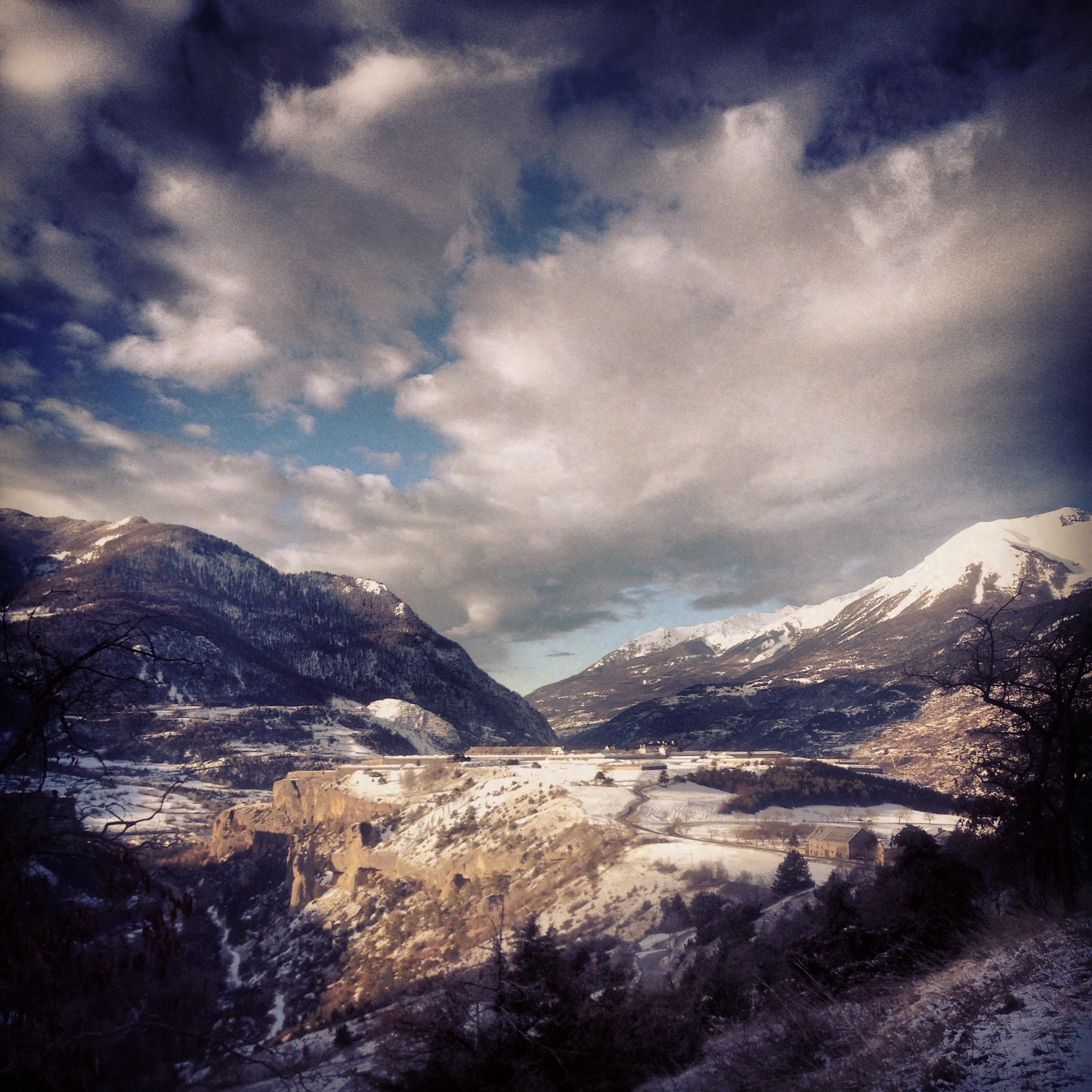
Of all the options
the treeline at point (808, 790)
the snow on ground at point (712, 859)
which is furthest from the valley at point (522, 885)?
the treeline at point (808, 790)

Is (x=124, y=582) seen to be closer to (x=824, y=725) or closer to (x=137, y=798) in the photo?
(x=137, y=798)

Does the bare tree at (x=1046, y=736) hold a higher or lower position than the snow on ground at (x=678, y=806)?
higher

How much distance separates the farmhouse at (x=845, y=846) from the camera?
3072 cm

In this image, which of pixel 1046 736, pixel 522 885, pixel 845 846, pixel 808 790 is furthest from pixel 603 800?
pixel 1046 736

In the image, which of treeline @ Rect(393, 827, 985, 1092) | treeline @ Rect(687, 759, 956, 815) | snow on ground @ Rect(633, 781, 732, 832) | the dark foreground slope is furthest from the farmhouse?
the dark foreground slope

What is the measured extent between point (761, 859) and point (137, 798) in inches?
2969

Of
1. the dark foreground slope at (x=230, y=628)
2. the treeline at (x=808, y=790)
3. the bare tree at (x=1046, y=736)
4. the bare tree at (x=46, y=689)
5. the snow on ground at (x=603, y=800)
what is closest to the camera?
the bare tree at (x=46, y=689)

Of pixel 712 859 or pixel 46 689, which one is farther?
pixel 712 859

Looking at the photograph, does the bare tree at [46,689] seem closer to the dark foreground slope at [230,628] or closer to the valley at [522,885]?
the valley at [522,885]

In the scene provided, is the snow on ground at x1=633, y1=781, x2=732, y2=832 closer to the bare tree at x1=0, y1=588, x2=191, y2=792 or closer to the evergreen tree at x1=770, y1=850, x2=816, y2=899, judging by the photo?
the evergreen tree at x1=770, y1=850, x2=816, y2=899

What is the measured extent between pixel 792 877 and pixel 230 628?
564 feet

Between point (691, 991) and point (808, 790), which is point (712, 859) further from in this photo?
point (808, 790)

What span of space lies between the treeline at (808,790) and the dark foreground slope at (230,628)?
353ft

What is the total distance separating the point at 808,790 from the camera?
2024 inches
